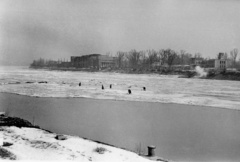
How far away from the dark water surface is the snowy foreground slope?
3.14ft

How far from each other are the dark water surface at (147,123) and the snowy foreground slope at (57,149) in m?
0.96

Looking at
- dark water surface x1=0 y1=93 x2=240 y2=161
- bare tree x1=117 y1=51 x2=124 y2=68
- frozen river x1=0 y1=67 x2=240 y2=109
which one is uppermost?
bare tree x1=117 y1=51 x2=124 y2=68

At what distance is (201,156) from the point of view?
5359 mm

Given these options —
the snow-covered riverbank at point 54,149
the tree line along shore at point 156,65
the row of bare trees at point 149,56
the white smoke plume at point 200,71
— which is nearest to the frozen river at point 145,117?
the snow-covered riverbank at point 54,149

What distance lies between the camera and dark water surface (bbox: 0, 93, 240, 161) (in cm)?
575

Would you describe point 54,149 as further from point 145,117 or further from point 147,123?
point 145,117

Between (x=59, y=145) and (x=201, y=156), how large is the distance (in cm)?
318

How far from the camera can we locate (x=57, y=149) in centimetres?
471

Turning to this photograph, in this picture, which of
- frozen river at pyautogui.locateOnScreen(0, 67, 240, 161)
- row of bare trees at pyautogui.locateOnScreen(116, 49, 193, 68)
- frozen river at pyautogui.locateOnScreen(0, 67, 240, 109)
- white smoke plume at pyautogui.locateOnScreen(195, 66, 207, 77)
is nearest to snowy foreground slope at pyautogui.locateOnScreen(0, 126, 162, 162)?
frozen river at pyautogui.locateOnScreen(0, 67, 240, 161)

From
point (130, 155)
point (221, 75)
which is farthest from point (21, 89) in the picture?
point (221, 75)

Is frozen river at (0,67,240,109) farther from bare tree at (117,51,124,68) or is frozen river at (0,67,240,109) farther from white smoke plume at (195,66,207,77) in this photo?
white smoke plume at (195,66,207,77)

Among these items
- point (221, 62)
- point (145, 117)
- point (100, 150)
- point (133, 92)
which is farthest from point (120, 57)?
point (100, 150)

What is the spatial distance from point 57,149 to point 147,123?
11.7 feet

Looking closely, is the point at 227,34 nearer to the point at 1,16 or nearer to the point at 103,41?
the point at 103,41
